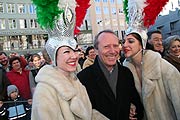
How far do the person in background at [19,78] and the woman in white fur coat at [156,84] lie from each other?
2690 millimetres

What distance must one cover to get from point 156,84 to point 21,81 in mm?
3005

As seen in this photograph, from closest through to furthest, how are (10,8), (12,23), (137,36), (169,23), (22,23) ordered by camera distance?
(137,36), (169,23), (12,23), (10,8), (22,23)

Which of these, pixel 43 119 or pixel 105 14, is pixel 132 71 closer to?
pixel 43 119

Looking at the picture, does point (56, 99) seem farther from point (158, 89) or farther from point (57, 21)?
point (158, 89)

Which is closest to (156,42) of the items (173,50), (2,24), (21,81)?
(173,50)

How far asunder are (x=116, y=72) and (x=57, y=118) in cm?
95

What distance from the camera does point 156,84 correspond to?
126 inches

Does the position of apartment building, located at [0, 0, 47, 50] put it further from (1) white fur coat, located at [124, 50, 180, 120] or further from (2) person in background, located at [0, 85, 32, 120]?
(1) white fur coat, located at [124, 50, 180, 120]

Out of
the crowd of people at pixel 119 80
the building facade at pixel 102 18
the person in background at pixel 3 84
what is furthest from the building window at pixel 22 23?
the crowd of people at pixel 119 80

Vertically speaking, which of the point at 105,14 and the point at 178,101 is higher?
the point at 105,14

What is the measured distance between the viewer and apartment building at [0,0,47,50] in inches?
1719

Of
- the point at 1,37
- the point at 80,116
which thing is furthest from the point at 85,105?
the point at 1,37

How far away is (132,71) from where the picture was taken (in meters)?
3.38

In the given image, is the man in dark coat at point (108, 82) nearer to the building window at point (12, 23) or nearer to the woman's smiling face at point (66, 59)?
the woman's smiling face at point (66, 59)
